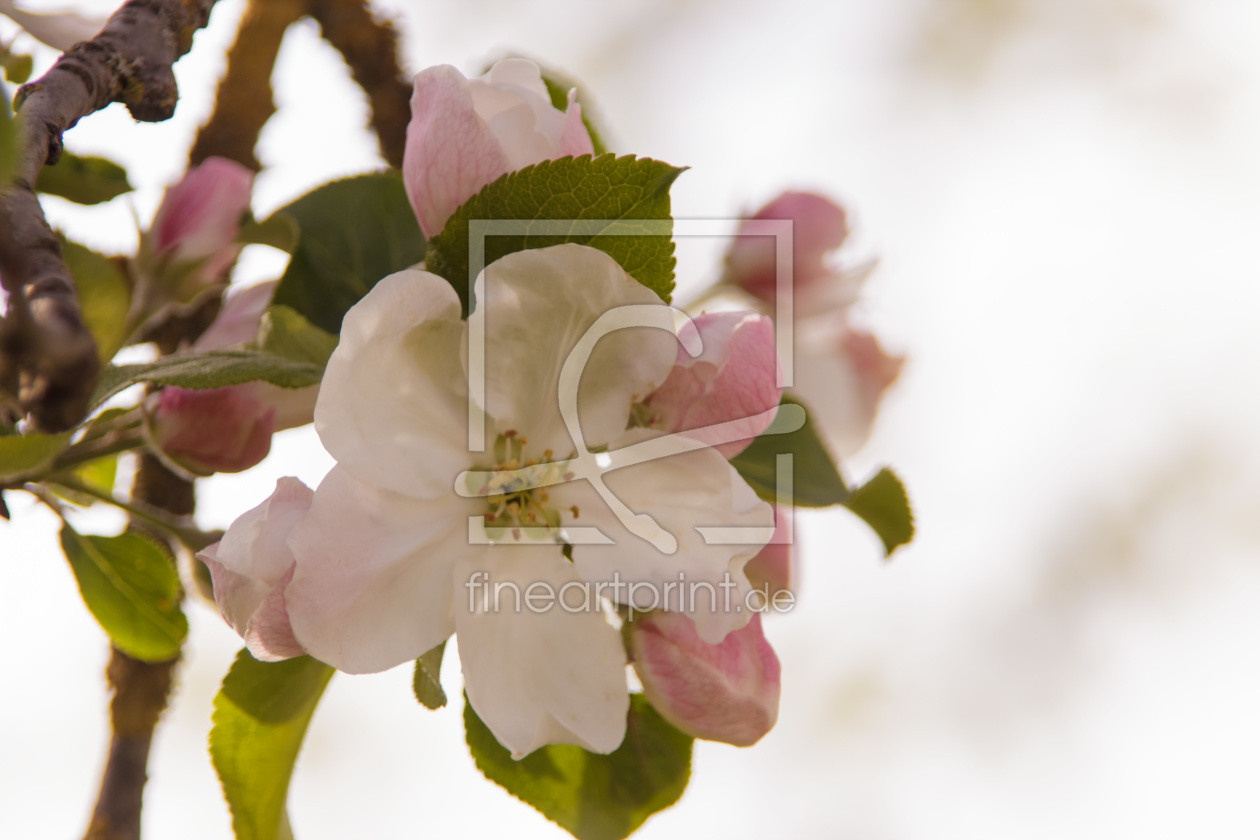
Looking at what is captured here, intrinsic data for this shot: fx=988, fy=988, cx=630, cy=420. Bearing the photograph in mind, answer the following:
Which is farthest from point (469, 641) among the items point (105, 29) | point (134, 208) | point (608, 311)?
point (134, 208)

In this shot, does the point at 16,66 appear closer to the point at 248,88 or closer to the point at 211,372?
the point at 248,88

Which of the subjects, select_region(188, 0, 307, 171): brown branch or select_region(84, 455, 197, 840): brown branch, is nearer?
select_region(84, 455, 197, 840): brown branch

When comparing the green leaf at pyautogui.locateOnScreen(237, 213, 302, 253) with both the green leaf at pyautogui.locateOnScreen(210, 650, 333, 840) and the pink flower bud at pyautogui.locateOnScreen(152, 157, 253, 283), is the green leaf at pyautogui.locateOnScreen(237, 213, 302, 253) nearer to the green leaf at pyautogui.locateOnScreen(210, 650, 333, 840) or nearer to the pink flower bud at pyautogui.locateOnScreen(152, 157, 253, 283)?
the pink flower bud at pyautogui.locateOnScreen(152, 157, 253, 283)

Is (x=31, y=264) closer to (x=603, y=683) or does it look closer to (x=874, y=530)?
(x=603, y=683)

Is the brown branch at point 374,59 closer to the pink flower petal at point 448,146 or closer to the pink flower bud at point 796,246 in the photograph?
the pink flower bud at point 796,246

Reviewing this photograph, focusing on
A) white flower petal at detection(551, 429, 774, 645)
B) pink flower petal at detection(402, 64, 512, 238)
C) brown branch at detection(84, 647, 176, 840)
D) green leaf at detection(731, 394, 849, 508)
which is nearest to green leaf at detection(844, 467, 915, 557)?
green leaf at detection(731, 394, 849, 508)

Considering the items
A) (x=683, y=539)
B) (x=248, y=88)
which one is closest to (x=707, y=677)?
(x=683, y=539)

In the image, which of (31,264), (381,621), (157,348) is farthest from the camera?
(157,348)
